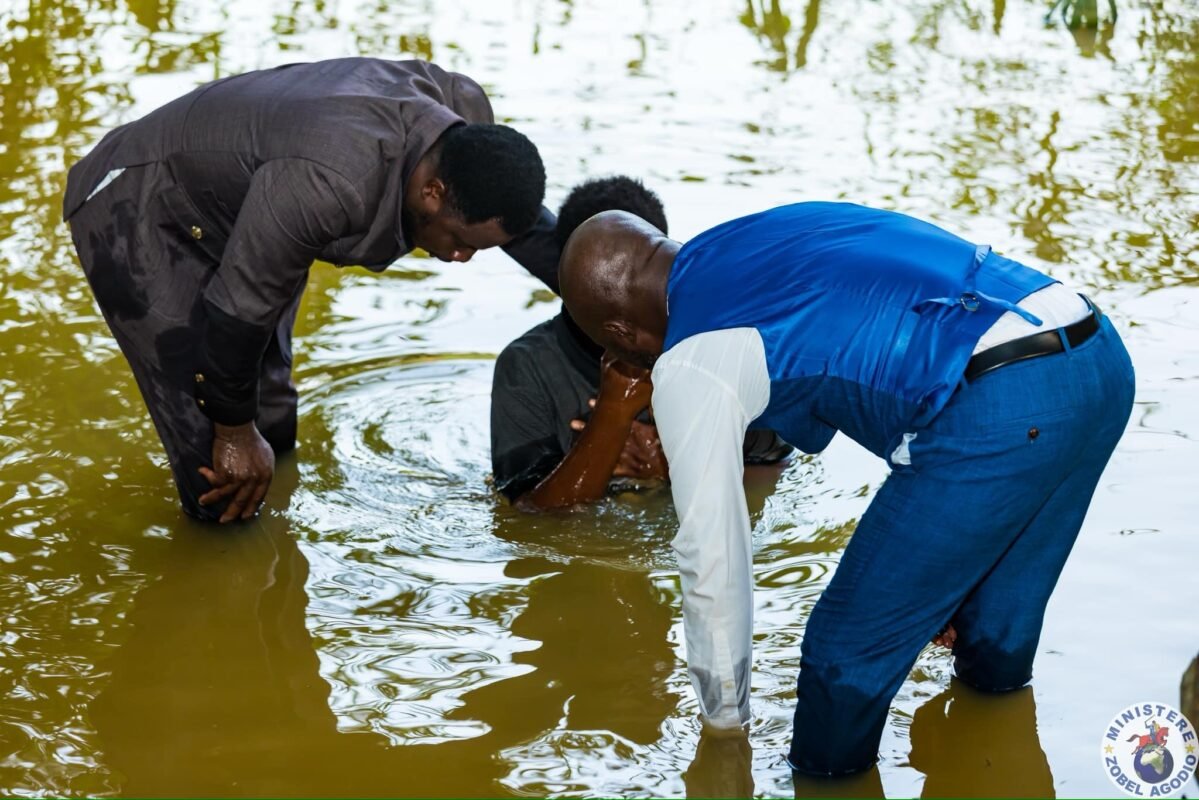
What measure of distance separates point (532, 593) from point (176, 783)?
1.02 meters

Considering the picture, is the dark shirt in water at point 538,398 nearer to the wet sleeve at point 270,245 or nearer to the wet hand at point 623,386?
the wet hand at point 623,386

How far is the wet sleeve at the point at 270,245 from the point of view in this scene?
10.5 feet

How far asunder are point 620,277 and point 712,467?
387 millimetres

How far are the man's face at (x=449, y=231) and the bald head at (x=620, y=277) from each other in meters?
0.63

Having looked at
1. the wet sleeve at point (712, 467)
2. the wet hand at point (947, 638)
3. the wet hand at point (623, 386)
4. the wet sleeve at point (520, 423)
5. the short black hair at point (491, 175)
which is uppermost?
the short black hair at point (491, 175)

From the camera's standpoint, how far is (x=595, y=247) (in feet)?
8.55

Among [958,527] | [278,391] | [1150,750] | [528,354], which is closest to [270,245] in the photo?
[528,354]

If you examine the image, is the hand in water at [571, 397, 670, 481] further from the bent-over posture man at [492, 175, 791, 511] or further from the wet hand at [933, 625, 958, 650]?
the wet hand at [933, 625, 958, 650]

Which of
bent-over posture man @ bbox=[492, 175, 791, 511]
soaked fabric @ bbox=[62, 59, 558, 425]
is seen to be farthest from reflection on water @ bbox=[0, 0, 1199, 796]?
soaked fabric @ bbox=[62, 59, 558, 425]

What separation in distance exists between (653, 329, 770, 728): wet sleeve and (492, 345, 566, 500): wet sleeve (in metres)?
1.29

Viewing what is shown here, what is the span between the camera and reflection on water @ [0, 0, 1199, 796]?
9.68 feet

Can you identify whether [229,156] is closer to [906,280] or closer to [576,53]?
[906,280]

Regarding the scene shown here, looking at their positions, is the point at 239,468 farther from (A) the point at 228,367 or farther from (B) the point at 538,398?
(B) the point at 538,398

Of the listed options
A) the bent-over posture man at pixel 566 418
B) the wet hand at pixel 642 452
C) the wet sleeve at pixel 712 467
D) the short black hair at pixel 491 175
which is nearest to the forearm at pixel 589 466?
the bent-over posture man at pixel 566 418
